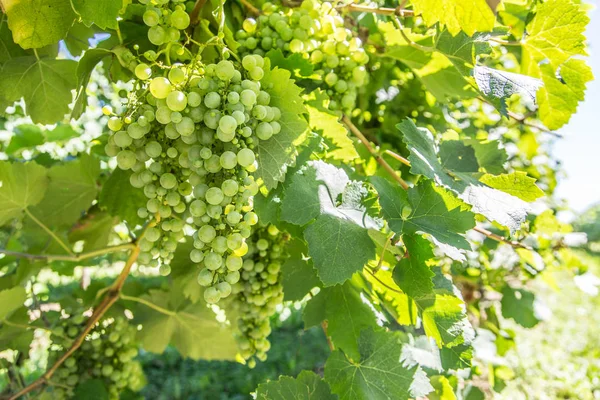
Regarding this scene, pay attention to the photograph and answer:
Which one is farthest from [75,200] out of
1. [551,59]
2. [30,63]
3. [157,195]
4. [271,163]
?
[551,59]

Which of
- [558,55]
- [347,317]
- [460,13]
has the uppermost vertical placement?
[460,13]

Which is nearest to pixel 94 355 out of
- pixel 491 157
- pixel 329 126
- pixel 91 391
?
pixel 91 391

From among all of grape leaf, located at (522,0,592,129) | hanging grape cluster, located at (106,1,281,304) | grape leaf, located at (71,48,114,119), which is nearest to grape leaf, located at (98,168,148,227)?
grape leaf, located at (71,48,114,119)

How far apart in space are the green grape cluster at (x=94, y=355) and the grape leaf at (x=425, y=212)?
0.97 m

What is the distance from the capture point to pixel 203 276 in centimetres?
67

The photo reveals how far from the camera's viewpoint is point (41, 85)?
109 centimetres

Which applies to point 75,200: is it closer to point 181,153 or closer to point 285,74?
point 181,153

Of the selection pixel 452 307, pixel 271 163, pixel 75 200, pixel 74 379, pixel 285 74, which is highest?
pixel 285 74

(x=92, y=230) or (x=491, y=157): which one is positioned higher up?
(x=491, y=157)

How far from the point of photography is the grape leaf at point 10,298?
1169 mm

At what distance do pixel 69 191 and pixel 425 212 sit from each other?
1.11 meters

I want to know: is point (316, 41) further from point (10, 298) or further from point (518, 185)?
point (10, 298)

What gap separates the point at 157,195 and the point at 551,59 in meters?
0.92

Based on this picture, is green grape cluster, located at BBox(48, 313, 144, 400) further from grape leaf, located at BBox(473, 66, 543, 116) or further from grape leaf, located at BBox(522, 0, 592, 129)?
grape leaf, located at BBox(522, 0, 592, 129)
